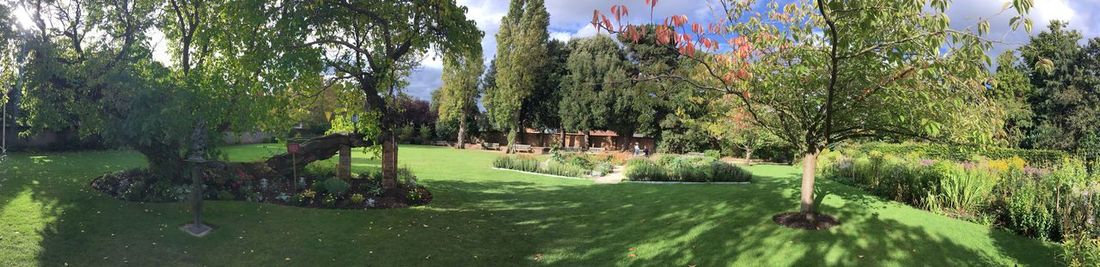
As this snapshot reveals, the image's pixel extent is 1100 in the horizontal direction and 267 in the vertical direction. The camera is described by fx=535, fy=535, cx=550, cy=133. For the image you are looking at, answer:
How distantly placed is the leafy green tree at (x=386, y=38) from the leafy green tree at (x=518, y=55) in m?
23.0

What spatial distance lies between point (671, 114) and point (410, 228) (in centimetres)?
2358

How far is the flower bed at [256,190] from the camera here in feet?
25.8

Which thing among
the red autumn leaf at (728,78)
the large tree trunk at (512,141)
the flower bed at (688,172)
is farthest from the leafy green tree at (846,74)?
the large tree trunk at (512,141)

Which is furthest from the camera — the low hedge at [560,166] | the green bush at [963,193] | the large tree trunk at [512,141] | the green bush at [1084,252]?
the large tree trunk at [512,141]

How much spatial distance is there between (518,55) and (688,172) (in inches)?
803

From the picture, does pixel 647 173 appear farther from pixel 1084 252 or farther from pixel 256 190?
pixel 1084 252

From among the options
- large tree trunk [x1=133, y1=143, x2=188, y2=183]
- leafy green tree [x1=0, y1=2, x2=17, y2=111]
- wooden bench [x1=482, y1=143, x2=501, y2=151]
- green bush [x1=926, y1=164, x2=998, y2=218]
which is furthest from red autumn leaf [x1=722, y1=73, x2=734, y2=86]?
wooden bench [x1=482, y1=143, x2=501, y2=151]

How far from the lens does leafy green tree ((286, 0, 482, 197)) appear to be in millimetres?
9086

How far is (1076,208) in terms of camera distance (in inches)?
251

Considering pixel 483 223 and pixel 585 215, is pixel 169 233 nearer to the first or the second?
pixel 483 223

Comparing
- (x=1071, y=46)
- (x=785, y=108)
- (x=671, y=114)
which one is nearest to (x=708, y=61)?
(x=785, y=108)

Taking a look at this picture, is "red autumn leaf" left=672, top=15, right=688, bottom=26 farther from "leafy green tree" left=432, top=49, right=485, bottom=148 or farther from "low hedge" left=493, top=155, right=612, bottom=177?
"leafy green tree" left=432, top=49, right=485, bottom=148

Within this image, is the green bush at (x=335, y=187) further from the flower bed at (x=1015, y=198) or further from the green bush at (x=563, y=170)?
the flower bed at (x=1015, y=198)

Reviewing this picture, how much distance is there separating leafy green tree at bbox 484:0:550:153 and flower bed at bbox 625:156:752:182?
62.2 feet
